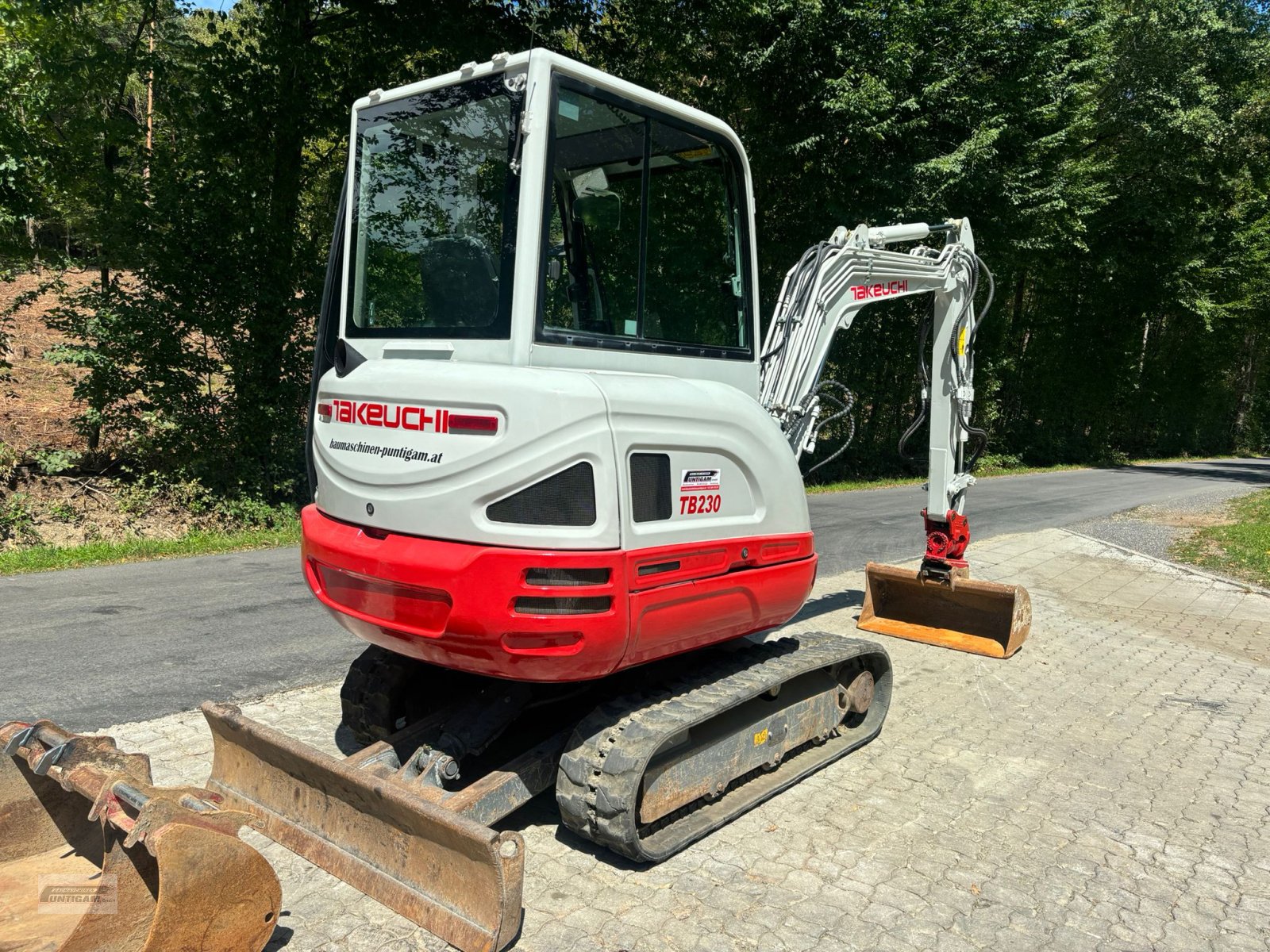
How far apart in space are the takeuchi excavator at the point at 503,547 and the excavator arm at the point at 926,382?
1.15m

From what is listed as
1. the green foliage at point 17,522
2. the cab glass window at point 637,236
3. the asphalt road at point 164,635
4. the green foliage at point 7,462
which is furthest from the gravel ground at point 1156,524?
the green foliage at point 7,462

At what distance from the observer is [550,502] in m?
3.26

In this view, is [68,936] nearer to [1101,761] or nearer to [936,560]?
[1101,761]

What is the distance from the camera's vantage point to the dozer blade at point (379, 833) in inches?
118

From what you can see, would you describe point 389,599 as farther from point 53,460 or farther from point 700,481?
point 53,460

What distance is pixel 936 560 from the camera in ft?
23.8

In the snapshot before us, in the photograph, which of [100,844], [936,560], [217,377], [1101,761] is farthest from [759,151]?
[100,844]

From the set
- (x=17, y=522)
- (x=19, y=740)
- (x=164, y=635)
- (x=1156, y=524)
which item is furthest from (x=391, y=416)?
(x=1156, y=524)

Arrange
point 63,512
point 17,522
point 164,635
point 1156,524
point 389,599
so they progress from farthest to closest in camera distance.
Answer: point 1156,524 < point 63,512 < point 17,522 < point 164,635 < point 389,599

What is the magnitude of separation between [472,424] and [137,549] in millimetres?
7674

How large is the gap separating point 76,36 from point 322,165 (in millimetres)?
2922

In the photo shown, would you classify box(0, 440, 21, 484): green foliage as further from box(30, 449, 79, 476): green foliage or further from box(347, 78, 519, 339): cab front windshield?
box(347, 78, 519, 339): cab front windshield

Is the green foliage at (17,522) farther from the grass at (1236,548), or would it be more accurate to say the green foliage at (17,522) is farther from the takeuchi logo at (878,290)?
the grass at (1236,548)

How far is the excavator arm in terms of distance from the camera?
17.9 feet
